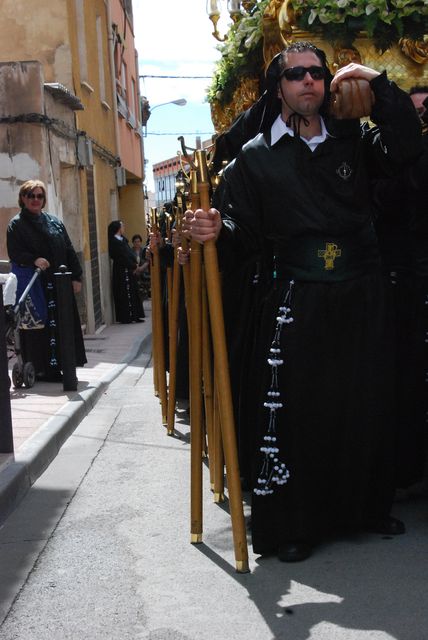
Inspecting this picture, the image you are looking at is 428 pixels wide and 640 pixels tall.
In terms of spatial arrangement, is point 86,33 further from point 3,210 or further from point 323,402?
point 323,402

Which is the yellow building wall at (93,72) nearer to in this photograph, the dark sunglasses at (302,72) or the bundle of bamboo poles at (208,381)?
the bundle of bamboo poles at (208,381)

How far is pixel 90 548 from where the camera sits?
461 centimetres

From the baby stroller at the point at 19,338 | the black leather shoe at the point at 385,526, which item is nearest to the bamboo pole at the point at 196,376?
the black leather shoe at the point at 385,526

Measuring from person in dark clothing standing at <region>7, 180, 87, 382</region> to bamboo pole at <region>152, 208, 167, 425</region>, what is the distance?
1338 millimetres

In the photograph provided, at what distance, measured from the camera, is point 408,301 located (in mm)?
5008

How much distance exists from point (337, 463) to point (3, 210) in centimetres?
916

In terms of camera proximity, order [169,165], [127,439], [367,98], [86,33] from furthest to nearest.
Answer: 1. [169,165]
2. [86,33]
3. [127,439]
4. [367,98]

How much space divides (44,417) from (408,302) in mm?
3434

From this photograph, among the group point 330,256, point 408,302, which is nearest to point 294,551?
point 330,256

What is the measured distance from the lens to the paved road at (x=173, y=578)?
357 cm

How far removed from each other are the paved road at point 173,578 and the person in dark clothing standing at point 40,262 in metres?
3.72

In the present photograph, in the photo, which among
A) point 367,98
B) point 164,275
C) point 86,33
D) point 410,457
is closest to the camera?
point 367,98

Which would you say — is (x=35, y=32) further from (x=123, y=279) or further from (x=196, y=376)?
(x=196, y=376)

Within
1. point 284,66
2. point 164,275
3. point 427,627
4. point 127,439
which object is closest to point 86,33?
point 164,275
